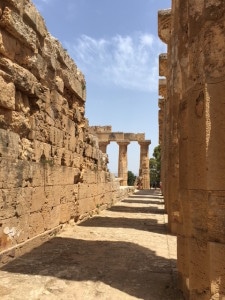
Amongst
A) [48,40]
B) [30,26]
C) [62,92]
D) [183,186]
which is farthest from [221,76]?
[62,92]

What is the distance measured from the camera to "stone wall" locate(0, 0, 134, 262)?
5453 millimetres

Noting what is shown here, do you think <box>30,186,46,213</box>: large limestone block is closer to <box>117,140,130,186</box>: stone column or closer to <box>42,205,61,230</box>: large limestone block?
<box>42,205,61,230</box>: large limestone block

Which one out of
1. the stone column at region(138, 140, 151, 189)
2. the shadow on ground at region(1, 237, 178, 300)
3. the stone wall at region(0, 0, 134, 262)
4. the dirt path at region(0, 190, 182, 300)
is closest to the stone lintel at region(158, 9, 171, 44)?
the stone wall at region(0, 0, 134, 262)

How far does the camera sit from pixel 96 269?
15.0 ft

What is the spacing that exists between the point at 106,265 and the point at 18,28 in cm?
424

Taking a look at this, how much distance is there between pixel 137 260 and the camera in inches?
201

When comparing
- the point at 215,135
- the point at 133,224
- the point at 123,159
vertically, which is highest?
the point at 123,159

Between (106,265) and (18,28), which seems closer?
(106,265)

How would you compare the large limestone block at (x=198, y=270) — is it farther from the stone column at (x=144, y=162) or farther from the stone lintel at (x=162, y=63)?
the stone column at (x=144, y=162)

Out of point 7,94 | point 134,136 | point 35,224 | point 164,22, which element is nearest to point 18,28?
point 7,94

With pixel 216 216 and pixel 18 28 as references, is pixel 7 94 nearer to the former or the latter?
pixel 18 28

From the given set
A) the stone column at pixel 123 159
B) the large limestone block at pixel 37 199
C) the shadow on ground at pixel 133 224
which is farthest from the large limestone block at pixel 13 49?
the stone column at pixel 123 159

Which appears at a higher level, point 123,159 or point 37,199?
point 123,159

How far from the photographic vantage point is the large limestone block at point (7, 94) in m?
5.44
